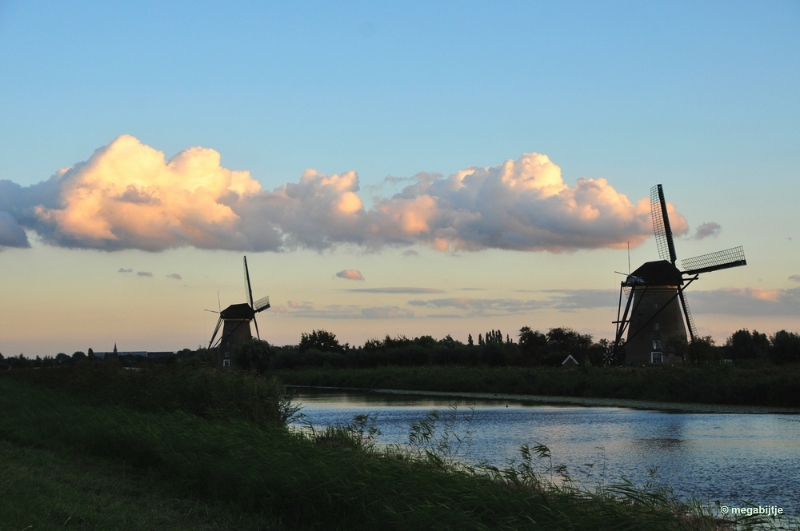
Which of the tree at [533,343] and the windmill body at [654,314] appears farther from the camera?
the tree at [533,343]

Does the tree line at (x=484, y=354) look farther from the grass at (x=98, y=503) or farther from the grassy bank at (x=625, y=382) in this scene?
the grass at (x=98, y=503)

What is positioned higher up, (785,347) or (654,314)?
(654,314)

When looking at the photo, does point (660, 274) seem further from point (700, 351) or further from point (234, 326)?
point (234, 326)

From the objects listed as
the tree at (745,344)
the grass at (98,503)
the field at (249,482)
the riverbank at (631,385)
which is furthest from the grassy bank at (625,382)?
the tree at (745,344)

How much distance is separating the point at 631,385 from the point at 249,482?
26.0 meters

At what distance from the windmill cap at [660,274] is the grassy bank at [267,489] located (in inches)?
1350

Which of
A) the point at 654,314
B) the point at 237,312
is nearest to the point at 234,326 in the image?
the point at 237,312

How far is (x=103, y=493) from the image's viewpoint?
917cm

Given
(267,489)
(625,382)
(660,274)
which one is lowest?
(625,382)

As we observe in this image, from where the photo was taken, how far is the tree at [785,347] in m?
42.0

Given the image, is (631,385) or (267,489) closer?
(267,489)

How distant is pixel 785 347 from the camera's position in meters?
42.6

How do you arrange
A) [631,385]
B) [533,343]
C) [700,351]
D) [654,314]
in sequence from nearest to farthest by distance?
[631,385]
[700,351]
[654,314]
[533,343]

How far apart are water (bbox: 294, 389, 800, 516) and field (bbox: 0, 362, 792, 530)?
4.59 ft
